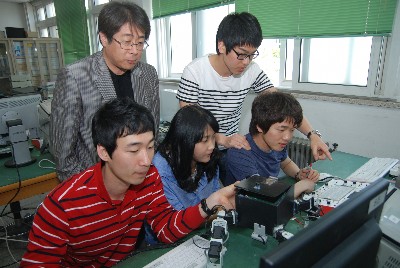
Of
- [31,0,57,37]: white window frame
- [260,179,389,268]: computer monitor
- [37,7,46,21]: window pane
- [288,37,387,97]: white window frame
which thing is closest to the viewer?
[260,179,389,268]: computer monitor

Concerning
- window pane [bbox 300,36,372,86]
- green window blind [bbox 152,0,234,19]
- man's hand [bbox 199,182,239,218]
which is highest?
green window blind [bbox 152,0,234,19]

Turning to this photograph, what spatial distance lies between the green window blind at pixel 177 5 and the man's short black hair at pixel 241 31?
1.42 m

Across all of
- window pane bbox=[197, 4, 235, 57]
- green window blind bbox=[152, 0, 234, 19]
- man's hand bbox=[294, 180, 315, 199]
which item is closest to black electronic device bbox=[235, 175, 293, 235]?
man's hand bbox=[294, 180, 315, 199]

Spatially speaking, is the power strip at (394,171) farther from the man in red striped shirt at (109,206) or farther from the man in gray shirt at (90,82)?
the man in gray shirt at (90,82)

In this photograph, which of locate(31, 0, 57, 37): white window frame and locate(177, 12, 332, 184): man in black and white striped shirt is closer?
locate(177, 12, 332, 184): man in black and white striped shirt

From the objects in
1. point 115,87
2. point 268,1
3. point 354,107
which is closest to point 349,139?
→ point 354,107

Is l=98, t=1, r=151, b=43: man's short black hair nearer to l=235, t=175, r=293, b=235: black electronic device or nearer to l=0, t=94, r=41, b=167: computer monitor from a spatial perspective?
l=235, t=175, r=293, b=235: black electronic device

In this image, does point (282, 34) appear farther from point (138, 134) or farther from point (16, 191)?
point (16, 191)

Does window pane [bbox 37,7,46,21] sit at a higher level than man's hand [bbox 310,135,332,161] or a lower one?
higher

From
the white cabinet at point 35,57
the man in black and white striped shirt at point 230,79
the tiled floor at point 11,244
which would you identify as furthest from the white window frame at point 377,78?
the white cabinet at point 35,57

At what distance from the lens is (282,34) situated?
2.44 m

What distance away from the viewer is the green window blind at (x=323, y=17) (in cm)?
197

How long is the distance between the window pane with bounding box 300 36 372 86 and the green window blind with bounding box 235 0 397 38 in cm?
19

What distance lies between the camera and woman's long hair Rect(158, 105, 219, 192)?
1.34 meters
